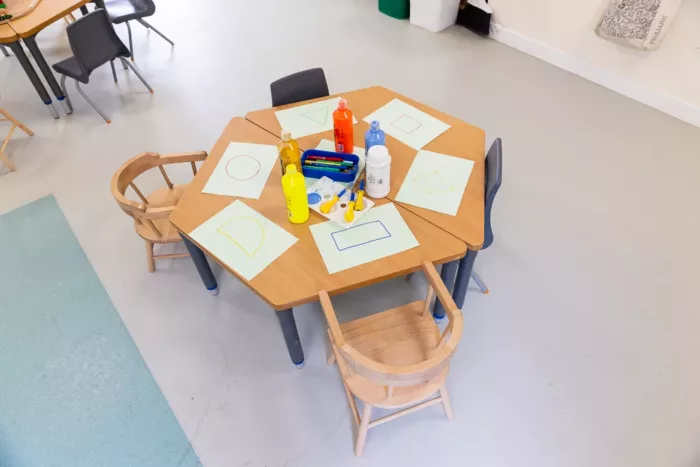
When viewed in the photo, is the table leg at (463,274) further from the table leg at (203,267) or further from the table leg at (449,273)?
the table leg at (203,267)

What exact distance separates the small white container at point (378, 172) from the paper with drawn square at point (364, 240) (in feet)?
0.26

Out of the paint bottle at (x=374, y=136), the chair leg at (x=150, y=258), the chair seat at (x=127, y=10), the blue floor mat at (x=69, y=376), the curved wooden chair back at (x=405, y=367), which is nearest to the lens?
the curved wooden chair back at (x=405, y=367)

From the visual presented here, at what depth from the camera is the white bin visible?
13.2 ft

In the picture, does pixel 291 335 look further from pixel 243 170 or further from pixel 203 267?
pixel 243 170

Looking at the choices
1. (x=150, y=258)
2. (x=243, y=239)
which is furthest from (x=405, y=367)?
(x=150, y=258)

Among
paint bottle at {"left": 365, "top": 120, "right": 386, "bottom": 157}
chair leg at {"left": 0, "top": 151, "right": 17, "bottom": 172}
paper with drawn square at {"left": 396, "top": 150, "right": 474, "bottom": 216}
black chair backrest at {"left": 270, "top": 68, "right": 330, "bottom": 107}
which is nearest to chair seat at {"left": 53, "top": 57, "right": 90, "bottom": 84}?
chair leg at {"left": 0, "top": 151, "right": 17, "bottom": 172}

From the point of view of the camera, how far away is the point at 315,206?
1756mm

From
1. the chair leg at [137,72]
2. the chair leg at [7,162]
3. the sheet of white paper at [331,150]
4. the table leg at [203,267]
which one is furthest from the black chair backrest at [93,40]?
the sheet of white paper at [331,150]

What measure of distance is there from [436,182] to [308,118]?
0.73 m

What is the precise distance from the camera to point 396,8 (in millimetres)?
4316

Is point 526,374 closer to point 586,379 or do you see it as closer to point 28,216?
point 586,379

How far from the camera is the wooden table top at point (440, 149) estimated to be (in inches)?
67.9

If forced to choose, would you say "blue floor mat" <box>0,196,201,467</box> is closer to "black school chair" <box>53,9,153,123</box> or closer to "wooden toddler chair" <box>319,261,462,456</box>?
"wooden toddler chair" <box>319,261,462,456</box>

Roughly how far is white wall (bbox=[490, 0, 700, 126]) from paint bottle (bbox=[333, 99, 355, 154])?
2.57 m
